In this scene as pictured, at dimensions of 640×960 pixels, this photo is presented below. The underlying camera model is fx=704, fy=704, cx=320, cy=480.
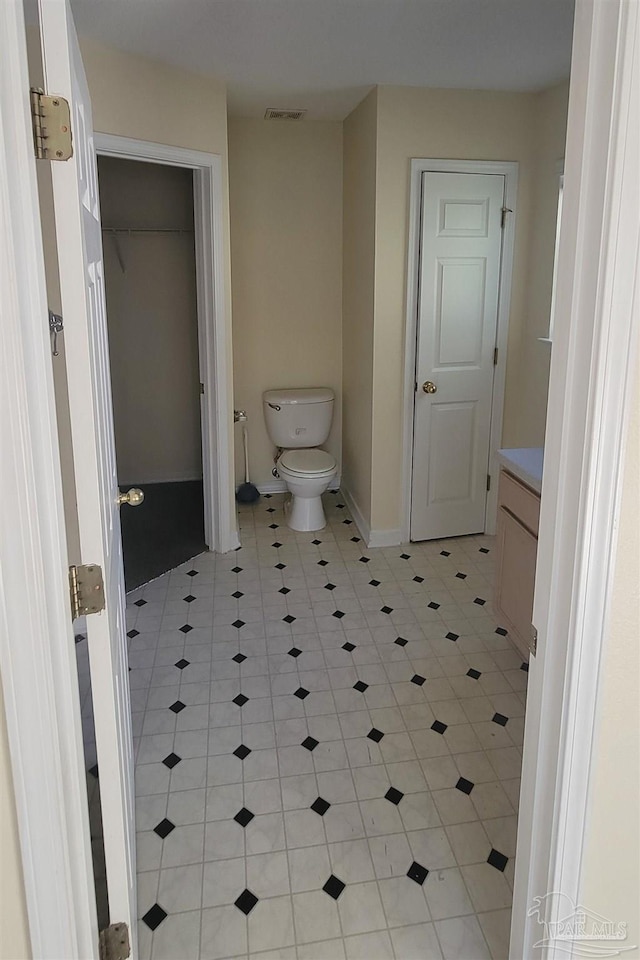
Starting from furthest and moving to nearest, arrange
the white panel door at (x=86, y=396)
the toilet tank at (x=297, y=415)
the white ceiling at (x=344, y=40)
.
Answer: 1. the toilet tank at (x=297, y=415)
2. the white ceiling at (x=344, y=40)
3. the white panel door at (x=86, y=396)

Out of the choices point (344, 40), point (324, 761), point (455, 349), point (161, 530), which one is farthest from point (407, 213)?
point (324, 761)

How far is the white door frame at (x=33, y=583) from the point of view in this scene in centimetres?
→ 95

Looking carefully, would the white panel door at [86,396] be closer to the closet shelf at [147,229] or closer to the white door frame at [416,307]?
the white door frame at [416,307]

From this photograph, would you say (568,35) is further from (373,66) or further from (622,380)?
(622,380)

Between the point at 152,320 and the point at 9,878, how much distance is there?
417cm

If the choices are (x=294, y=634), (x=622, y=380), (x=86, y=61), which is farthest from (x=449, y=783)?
(x=86, y=61)

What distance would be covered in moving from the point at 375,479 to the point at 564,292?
2755 millimetres

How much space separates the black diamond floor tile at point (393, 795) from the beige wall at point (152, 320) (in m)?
3.37

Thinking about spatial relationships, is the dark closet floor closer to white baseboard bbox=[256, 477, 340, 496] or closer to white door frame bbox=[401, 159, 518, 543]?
white baseboard bbox=[256, 477, 340, 496]

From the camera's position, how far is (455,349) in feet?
12.4

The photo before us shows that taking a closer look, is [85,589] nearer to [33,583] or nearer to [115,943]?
[33,583]

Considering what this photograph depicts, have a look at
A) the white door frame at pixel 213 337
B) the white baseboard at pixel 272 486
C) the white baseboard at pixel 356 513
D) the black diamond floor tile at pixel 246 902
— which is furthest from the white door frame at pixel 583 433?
the white baseboard at pixel 272 486

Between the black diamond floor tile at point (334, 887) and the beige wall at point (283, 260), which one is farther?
the beige wall at point (283, 260)

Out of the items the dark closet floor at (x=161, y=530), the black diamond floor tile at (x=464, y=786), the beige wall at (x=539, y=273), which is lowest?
the black diamond floor tile at (x=464, y=786)
